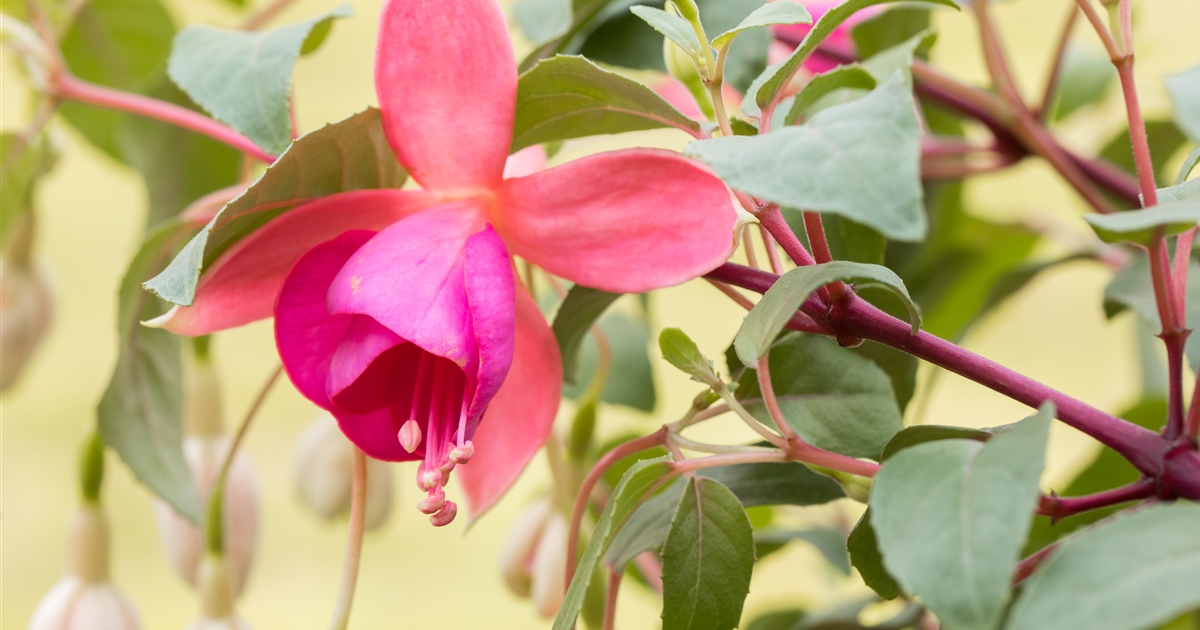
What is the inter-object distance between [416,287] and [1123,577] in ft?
0.59

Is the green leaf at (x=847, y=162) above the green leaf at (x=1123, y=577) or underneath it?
above

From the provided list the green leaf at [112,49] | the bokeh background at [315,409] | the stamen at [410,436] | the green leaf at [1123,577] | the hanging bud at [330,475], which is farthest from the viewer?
the bokeh background at [315,409]

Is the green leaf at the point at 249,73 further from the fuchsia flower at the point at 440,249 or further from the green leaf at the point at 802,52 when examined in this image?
the green leaf at the point at 802,52

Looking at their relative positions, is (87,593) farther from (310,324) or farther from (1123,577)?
(1123,577)

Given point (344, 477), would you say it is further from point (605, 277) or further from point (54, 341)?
point (54, 341)

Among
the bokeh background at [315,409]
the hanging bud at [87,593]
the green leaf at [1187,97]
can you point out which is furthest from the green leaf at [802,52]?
the bokeh background at [315,409]

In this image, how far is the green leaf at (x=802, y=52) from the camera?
0.79 feet

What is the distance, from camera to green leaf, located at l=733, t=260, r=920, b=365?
8.8 inches

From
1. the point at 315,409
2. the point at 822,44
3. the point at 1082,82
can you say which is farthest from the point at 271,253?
the point at 315,409

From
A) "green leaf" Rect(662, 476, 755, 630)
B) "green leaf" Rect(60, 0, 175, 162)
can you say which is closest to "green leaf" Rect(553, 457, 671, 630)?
"green leaf" Rect(662, 476, 755, 630)

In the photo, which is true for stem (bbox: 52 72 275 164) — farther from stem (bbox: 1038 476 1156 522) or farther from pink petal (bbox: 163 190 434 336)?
stem (bbox: 1038 476 1156 522)

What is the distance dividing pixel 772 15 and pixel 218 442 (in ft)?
1.23

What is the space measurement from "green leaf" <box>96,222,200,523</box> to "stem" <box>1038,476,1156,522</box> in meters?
0.35

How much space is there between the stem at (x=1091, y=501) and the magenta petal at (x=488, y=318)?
158 mm
